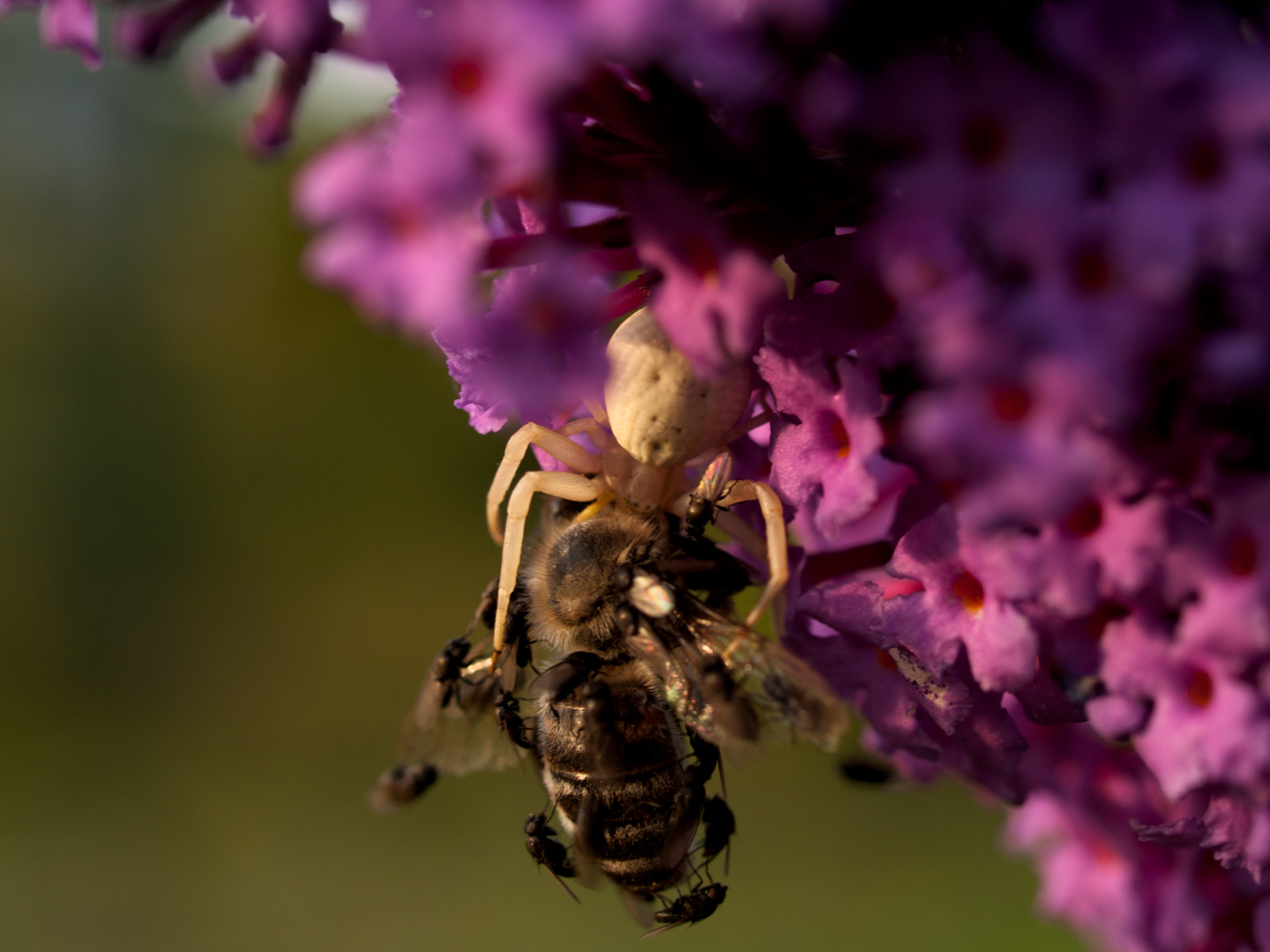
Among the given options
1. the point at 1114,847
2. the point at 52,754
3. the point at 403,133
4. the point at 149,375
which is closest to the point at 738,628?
the point at 403,133

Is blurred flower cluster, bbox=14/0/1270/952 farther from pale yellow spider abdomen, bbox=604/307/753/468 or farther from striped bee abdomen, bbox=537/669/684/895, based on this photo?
striped bee abdomen, bbox=537/669/684/895

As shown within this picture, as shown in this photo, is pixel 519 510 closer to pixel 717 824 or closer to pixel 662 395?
pixel 662 395

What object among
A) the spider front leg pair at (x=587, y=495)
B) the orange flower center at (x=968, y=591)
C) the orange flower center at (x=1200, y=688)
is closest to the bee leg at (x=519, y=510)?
the spider front leg pair at (x=587, y=495)

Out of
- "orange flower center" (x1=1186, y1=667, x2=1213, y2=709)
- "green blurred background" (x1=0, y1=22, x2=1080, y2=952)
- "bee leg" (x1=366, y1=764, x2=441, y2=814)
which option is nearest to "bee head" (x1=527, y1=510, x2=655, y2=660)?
"bee leg" (x1=366, y1=764, x2=441, y2=814)

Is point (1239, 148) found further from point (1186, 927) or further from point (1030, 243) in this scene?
point (1186, 927)

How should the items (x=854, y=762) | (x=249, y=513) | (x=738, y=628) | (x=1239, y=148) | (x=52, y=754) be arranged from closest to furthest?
(x=1239, y=148)
(x=738, y=628)
(x=854, y=762)
(x=52, y=754)
(x=249, y=513)

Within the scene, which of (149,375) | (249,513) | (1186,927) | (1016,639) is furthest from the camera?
(149,375)

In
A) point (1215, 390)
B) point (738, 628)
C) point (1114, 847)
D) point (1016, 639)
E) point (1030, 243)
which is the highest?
point (1030, 243)

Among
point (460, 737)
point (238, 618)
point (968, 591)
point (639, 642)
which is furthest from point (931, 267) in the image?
point (238, 618)
